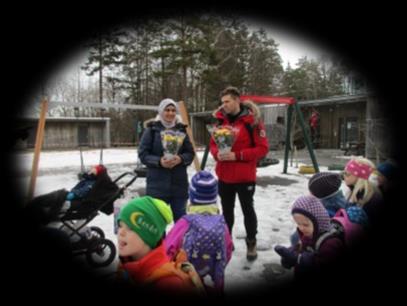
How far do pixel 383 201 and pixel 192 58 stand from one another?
40.9 feet

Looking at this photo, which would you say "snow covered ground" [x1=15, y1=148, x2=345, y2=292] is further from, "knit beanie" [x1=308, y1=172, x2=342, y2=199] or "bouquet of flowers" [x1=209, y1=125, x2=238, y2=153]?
"bouquet of flowers" [x1=209, y1=125, x2=238, y2=153]

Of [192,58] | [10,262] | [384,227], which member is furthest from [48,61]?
[192,58]

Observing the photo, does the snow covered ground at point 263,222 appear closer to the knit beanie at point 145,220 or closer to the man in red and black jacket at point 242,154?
the man in red and black jacket at point 242,154

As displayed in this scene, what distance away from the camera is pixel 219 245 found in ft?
6.20

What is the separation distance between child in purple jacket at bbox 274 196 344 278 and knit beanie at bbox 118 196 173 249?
918mm

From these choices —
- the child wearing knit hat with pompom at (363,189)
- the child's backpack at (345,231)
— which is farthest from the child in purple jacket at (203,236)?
the child wearing knit hat with pompom at (363,189)

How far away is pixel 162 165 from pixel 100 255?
1.11 meters

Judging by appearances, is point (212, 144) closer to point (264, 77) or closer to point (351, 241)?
point (351, 241)

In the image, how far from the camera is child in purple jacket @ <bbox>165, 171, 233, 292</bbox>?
1.87 m

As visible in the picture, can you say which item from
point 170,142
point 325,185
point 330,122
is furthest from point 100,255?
point 330,122

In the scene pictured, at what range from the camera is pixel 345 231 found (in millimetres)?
1793

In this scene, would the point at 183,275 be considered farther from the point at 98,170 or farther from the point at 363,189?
the point at 98,170

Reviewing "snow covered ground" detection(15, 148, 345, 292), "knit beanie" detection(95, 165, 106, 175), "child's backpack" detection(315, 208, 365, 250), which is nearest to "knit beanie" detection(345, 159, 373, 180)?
"child's backpack" detection(315, 208, 365, 250)

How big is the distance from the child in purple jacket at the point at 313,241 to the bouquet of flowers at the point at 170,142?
4.15 feet
